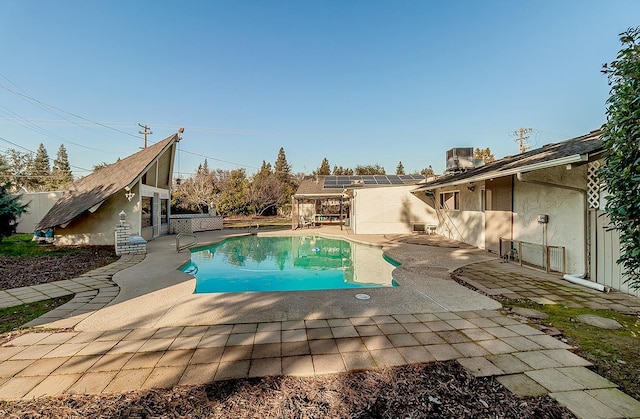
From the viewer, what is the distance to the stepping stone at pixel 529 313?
13.4ft

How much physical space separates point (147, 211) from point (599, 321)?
15844 mm

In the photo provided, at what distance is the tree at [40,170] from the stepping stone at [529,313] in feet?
140

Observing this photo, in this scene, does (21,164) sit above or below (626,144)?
above

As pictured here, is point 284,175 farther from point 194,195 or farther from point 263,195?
point 194,195

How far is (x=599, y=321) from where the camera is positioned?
389 cm

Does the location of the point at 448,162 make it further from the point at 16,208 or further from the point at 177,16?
the point at 16,208

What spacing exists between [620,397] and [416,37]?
14.9m

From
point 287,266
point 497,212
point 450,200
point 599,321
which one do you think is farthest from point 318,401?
point 450,200

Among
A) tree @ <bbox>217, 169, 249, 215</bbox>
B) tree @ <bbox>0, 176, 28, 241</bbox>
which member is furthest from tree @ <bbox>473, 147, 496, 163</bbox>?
tree @ <bbox>0, 176, 28, 241</bbox>

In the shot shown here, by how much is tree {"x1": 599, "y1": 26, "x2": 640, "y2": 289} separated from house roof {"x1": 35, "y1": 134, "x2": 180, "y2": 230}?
13.2m

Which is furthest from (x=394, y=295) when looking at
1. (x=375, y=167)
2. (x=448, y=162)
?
(x=375, y=167)

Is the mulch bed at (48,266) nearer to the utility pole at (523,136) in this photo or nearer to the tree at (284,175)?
the tree at (284,175)

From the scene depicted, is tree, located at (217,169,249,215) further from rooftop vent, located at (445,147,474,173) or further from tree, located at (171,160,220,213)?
rooftop vent, located at (445,147,474,173)

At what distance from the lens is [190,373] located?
2.70m
